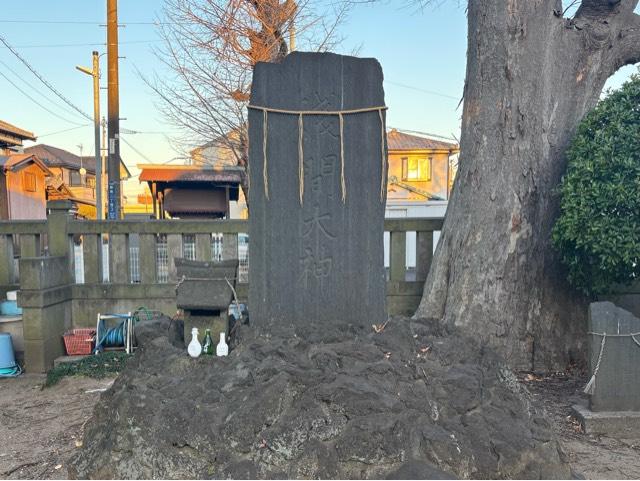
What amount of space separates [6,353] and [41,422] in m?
1.83

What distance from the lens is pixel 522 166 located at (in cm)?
522

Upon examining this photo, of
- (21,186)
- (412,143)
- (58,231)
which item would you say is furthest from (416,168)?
(58,231)

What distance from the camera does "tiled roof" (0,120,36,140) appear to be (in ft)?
61.3

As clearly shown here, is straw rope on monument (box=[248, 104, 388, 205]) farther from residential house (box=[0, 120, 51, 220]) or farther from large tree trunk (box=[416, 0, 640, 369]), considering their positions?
residential house (box=[0, 120, 51, 220])

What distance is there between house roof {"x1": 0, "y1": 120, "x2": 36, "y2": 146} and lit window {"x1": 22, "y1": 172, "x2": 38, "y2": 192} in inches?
64.9

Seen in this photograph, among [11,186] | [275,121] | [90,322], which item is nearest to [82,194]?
[11,186]

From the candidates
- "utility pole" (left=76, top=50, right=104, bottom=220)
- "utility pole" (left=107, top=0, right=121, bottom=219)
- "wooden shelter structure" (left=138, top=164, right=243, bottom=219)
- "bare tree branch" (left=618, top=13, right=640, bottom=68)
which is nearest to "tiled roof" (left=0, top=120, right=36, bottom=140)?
"utility pole" (left=76, top=50, right=104, bottom=220)

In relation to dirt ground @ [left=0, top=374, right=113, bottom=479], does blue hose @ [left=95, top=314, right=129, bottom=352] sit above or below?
above

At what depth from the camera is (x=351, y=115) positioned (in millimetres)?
3959

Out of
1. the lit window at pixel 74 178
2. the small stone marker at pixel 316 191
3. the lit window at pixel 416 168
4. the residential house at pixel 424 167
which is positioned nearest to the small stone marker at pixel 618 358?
the small stone marker at pixel 316 191

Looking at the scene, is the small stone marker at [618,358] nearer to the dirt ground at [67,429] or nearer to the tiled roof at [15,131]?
the dirt ground at [67,429]

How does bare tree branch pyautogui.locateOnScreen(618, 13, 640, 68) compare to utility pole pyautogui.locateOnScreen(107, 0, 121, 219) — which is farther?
utility pole pyautogui.locateOnScreen(107, 0, 121, 219)

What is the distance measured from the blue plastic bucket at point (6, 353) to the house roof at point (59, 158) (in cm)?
3014

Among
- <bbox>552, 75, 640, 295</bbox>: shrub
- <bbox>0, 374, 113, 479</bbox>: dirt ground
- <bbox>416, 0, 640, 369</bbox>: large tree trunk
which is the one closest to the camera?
<bbox>0, 374, 113, 479</bbox>: dirt ground
